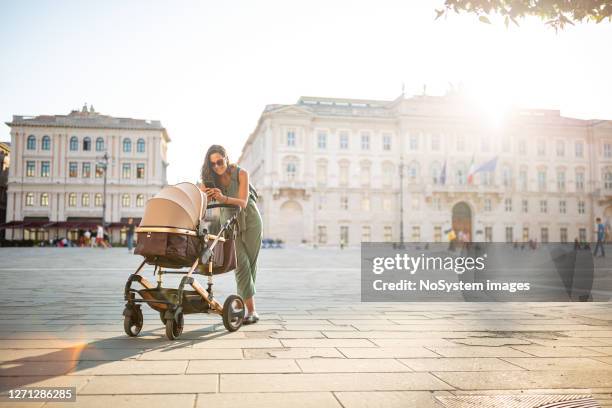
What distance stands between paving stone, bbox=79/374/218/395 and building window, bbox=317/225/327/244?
53.2 metres

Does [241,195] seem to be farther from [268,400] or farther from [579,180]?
[579,180]

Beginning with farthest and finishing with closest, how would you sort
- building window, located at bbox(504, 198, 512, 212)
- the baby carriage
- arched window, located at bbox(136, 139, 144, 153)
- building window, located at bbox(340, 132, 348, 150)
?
arched window, located at bbox(136, 139, 144, 153), building window, located at bbox(504, 198, 512, 212), building window, located at bbox(340, 132, 348, 150), the baby carriage

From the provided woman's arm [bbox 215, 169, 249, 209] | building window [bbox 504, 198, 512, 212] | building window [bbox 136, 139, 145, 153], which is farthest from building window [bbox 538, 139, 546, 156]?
woman's arm [bbox 215, 169, 249, 209]

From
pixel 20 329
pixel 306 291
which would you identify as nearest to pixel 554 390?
pixel 20 329

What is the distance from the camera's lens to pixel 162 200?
4.61 m

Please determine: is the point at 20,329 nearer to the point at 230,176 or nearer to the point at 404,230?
the point at 230,176

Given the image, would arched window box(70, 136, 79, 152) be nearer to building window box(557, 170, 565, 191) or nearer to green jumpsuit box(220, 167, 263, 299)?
building window box(557, 170, 565, 191)

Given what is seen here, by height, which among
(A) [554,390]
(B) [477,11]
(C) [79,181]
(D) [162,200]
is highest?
(C) [79,181]

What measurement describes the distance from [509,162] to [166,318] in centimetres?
6089

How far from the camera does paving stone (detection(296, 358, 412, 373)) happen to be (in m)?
3.64

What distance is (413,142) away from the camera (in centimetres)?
5797

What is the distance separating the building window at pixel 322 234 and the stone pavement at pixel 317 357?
49.6 metres

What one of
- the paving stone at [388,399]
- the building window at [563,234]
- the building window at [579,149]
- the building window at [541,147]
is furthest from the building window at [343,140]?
the paving stone at [388,399]

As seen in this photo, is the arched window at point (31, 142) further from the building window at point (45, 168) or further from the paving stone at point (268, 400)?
the paving stone at point (268, 400)
